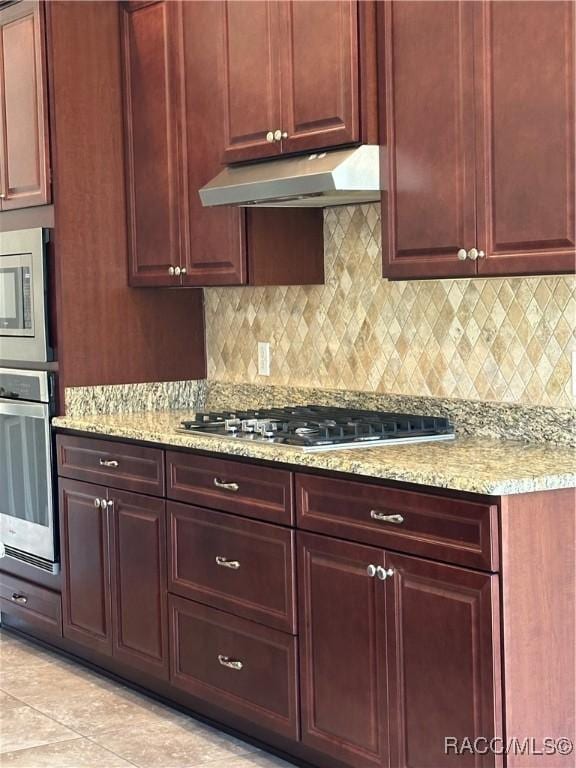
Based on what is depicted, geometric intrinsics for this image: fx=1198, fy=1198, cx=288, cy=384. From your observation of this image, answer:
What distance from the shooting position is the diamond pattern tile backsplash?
133 inches

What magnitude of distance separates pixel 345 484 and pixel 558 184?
928mm

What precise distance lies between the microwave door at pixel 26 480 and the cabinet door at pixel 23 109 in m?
0.82

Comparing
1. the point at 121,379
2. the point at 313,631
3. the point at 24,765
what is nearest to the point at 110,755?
the point at 24,765

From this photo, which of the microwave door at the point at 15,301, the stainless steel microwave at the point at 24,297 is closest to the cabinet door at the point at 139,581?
the stainless steel microwave at the point at 24,297

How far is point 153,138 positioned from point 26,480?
1.41m

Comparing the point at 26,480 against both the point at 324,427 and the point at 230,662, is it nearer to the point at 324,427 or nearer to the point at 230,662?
→ the point at 230,662

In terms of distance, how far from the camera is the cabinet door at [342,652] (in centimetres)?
307

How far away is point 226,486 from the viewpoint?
3584 mm

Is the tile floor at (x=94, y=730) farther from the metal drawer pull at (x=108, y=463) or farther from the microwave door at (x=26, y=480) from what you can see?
the metal drawer pull at (x=108, y=463)

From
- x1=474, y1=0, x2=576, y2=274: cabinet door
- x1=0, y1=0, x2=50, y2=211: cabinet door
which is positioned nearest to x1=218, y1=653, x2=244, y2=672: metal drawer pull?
x1=474, y1=0, x2=576, y2=274: cabinet door

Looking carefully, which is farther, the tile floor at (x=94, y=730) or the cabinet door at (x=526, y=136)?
the tile floor at (x=94, y=730)

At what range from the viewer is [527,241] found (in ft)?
9.73

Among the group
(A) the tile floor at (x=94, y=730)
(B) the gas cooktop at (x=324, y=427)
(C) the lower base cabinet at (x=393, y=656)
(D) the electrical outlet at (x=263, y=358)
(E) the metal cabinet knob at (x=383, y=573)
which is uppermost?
(D) the electrical outlet at (x=263, y=358)

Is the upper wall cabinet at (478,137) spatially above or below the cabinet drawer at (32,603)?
above
